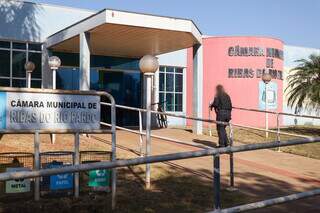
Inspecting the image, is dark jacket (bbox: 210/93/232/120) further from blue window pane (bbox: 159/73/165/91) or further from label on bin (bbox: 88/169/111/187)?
blue window pane (bbox: 159/73/165/91)

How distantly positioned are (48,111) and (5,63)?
14.9 meters

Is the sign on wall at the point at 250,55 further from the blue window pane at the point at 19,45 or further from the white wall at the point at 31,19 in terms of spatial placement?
the blue window pane at the point at 19,45

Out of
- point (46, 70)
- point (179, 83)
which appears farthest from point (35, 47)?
point (179, 83)

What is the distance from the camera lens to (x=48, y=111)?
6.97m

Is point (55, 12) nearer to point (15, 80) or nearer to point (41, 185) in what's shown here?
point (15, 80)

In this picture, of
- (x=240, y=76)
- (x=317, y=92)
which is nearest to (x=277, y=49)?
(x=240, y=76)

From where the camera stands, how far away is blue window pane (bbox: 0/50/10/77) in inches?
822

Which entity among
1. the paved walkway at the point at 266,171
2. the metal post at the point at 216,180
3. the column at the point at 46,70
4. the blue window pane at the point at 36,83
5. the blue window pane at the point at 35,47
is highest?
the blue window pane at the point at 35,47

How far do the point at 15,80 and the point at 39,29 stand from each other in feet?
7.53

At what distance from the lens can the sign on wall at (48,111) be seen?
6.72 m

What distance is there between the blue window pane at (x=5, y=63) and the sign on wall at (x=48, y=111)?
14.6m

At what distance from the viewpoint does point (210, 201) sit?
8180 mm

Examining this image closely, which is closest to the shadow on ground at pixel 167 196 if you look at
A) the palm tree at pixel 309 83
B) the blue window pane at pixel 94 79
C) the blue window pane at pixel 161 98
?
the blue window pane at pixel 94 79

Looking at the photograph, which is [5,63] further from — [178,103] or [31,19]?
[178,103]
